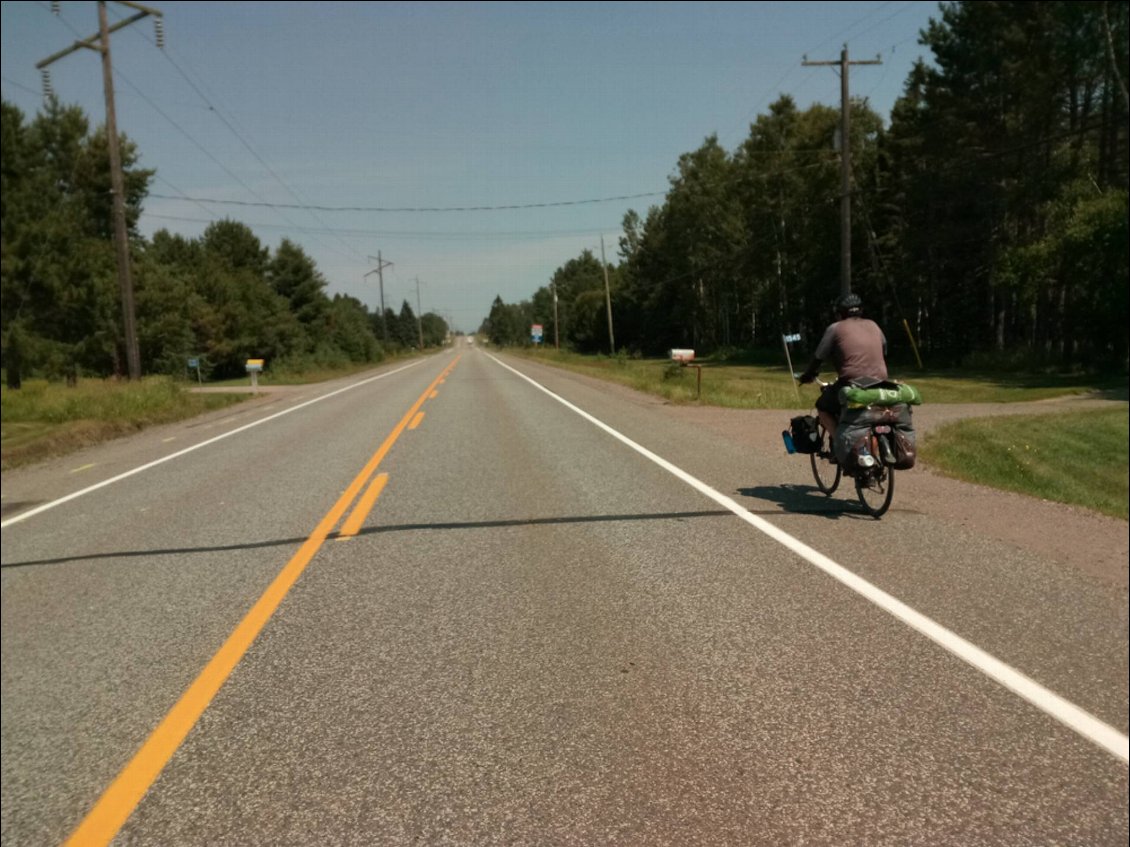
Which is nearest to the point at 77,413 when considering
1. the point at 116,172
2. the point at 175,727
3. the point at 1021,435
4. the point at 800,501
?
the point at 116,172

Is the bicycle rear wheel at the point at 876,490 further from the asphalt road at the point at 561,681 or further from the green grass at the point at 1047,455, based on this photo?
the green grass at the point at 1047,455

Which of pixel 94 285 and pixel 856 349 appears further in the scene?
pixel 94 285

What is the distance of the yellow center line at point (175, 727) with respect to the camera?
2.64 metres

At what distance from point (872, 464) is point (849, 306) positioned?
79.9 inches

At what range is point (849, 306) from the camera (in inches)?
110

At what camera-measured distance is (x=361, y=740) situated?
306 centimetres

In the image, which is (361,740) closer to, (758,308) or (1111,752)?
(1111,752)

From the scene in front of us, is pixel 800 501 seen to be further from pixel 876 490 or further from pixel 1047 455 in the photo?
pixel 1047 455

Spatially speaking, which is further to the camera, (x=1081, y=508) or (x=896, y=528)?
(x=1081, y=508)

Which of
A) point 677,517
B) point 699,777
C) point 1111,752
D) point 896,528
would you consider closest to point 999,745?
point 1111,752

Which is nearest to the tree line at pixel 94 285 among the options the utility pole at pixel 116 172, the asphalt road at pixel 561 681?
the utility pole at pixel 116 172

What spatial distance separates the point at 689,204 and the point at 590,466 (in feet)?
11.1

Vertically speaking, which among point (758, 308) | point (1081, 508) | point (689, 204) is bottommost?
point (1081, 508)

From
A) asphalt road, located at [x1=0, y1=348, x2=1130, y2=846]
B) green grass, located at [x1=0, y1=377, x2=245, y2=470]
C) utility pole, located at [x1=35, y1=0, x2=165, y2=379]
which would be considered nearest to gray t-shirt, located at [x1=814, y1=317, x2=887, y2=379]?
asphalt road, located at [x1=0, y1=348, x2=1130, y2=846]
